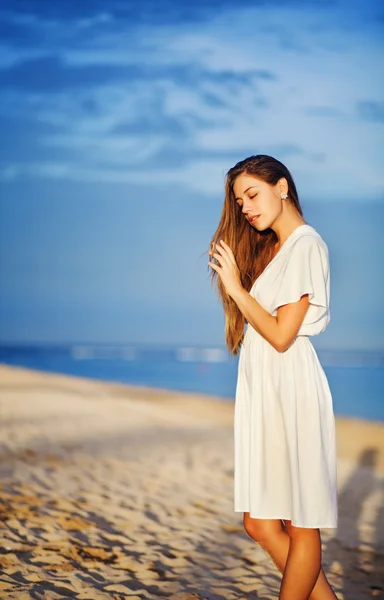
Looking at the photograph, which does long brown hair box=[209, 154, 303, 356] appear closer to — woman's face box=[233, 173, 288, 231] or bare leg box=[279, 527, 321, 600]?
woman's face box=[233, 173, 288, 231]

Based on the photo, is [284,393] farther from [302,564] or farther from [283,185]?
[283,185]

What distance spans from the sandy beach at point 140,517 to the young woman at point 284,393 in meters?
1.41

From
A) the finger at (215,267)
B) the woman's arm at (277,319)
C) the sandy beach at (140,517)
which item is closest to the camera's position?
the woman's arm at (277,319)

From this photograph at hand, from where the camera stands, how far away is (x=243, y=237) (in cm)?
284

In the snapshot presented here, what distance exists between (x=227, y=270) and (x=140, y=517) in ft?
10.9

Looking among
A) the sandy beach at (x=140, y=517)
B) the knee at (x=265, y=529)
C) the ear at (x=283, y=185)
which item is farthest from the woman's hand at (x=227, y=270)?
the sandy beach at (x=140, y=517)

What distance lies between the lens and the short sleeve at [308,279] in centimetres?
243

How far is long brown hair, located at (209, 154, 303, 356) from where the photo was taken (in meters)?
2.63

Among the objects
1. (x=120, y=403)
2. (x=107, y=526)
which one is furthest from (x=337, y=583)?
(x=120, y=403)

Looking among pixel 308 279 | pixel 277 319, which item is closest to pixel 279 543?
pixel 277 319

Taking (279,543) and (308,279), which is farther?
(279,543)

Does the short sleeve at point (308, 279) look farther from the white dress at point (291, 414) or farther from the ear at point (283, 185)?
the ear at point (283, 185)

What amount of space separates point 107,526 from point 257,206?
10.1 feet

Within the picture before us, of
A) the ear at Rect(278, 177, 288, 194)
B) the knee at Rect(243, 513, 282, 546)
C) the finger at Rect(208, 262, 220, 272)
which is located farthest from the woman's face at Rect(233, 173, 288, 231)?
the knee at Rect(243, 513, 282, 546)
